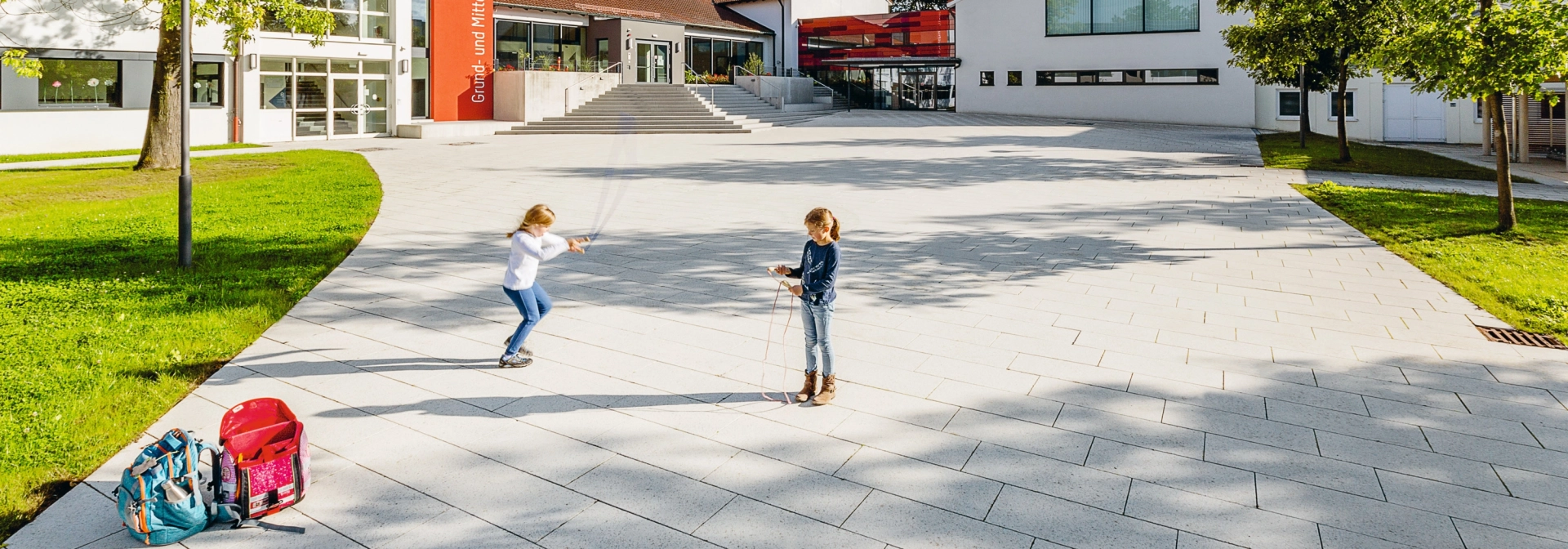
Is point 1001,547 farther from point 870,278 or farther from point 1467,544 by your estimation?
point 870,278

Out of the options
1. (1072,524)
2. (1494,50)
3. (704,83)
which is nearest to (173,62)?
(1072,524)

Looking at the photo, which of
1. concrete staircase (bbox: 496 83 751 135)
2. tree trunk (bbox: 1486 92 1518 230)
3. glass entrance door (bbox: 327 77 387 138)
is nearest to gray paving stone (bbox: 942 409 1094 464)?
tree trunk (bbox: 1486 92 1518 230)

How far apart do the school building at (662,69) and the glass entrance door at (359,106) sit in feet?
0.17

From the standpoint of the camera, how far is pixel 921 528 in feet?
14.3

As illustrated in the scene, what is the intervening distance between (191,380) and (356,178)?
12.3 m

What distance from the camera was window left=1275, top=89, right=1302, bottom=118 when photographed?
3847 centimetres

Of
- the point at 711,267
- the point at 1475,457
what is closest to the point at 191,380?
the point at 711,267

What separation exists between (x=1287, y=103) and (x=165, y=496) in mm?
41713

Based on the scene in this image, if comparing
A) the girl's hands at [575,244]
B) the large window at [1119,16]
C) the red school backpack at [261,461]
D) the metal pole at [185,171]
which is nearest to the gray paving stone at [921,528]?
the red school backpack at [261,461]

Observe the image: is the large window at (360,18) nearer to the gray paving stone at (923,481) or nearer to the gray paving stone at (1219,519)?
the gray paving stone at (923,481)

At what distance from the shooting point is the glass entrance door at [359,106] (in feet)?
98.7

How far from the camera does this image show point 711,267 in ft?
33.9

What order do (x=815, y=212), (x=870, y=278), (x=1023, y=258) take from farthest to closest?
(x=1023, y=258)
(x=870, y=278)
(x=815, y=212)

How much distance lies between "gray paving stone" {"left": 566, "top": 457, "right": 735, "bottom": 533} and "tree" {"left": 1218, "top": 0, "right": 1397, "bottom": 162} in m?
19.2
